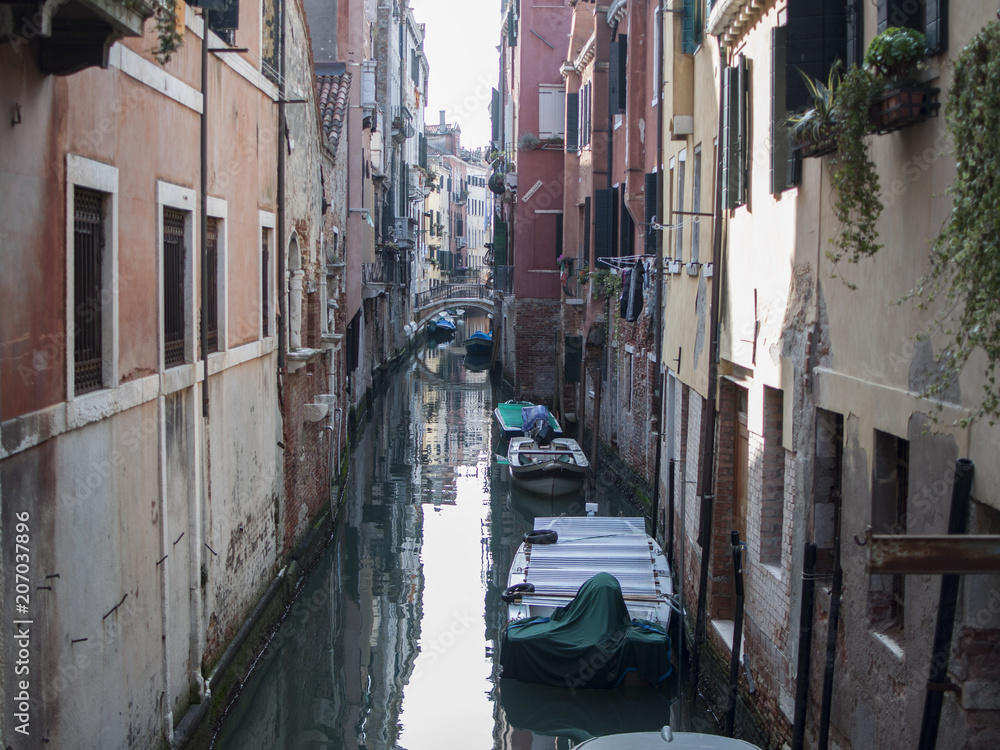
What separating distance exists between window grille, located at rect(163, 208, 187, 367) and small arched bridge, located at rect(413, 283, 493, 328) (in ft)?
123

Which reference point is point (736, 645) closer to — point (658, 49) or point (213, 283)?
point (213, 283)

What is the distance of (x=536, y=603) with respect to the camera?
411 inches

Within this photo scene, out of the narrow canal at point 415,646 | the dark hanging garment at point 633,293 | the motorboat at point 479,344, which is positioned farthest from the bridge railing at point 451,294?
the dark hanging garment at point 633,293

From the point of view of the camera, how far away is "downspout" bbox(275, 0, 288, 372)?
448 inches

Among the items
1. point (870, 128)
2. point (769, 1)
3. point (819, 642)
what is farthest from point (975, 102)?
point (769, 1)

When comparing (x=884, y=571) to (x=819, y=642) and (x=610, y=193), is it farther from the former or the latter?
(x=610, y=193)

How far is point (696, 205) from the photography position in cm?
1132

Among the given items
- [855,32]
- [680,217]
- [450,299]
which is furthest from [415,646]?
[450,299]

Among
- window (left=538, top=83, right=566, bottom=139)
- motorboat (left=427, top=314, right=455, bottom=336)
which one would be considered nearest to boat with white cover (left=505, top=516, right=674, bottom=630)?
window (left=538, top=83, right=566, bottom=139)

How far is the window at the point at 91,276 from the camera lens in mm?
5441

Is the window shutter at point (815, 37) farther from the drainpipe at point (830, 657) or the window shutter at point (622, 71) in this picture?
the window shutter at point (622, 71)

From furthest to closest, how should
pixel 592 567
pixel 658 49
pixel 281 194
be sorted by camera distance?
pixel 658 49 → pixel 281 194 → pixel 592 567

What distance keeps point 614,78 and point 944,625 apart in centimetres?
1581

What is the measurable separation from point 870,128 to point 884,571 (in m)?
2.44
